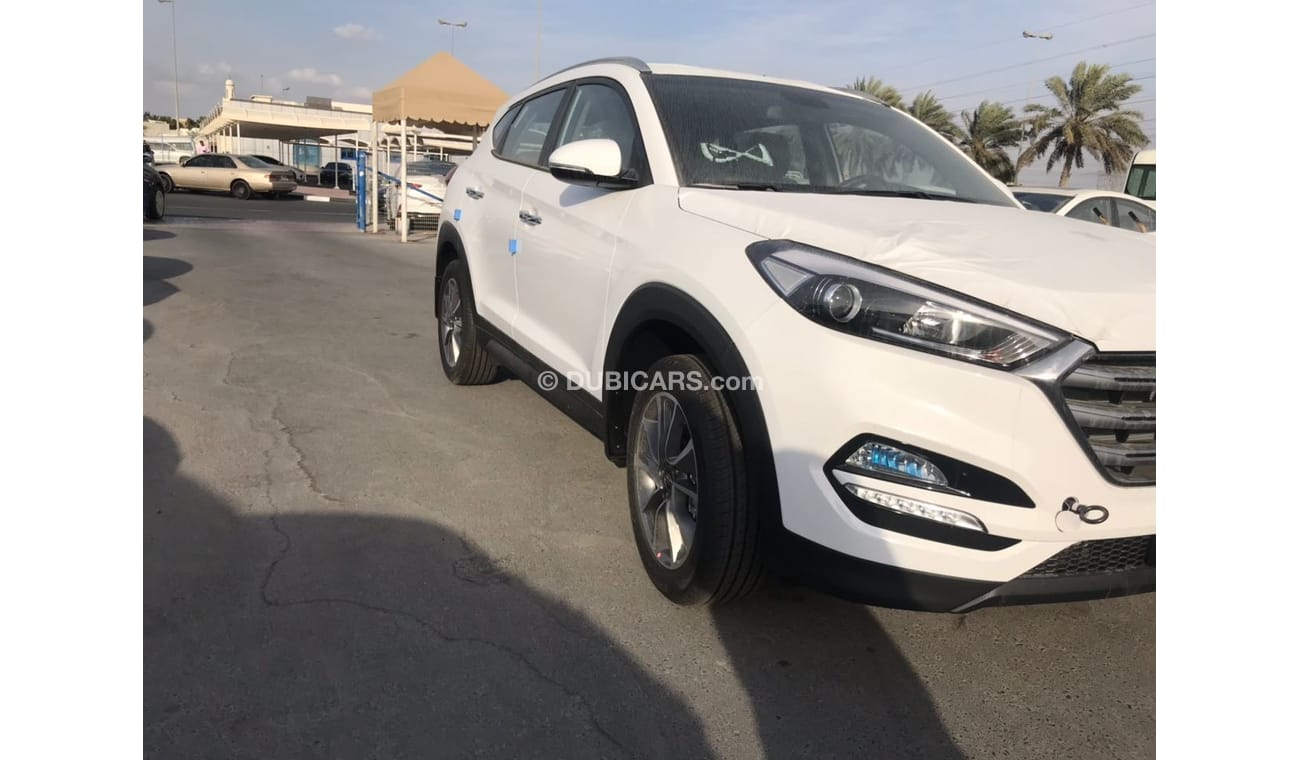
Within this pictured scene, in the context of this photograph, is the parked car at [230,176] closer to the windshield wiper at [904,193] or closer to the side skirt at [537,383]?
the side skirt at [537,383]

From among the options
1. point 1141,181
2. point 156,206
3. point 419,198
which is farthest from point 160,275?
point 1141,181

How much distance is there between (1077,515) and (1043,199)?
10058mm

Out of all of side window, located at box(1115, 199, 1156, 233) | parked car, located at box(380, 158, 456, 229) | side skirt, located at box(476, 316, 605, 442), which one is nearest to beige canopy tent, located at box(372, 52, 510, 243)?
parked car, located at box(380, 158, 456, 229)

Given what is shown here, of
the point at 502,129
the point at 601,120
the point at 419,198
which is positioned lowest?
the point at 601,120

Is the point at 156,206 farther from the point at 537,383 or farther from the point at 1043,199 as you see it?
the point at 537,383

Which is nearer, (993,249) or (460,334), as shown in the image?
(993,249)

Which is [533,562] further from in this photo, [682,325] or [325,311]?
[325,311]

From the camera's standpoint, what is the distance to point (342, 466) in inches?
158

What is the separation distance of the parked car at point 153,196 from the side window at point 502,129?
45.2ft

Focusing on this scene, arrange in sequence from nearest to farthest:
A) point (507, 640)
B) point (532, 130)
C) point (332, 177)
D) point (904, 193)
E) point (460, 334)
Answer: point (507, 640) → point (904, 193) → point (532, 130) → point (460, 334) → point (332, 177)

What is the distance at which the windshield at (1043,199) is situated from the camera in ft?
35.0

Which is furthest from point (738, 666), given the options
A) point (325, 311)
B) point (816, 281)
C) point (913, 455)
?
point (325, 311)

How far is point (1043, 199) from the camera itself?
1090 cm
